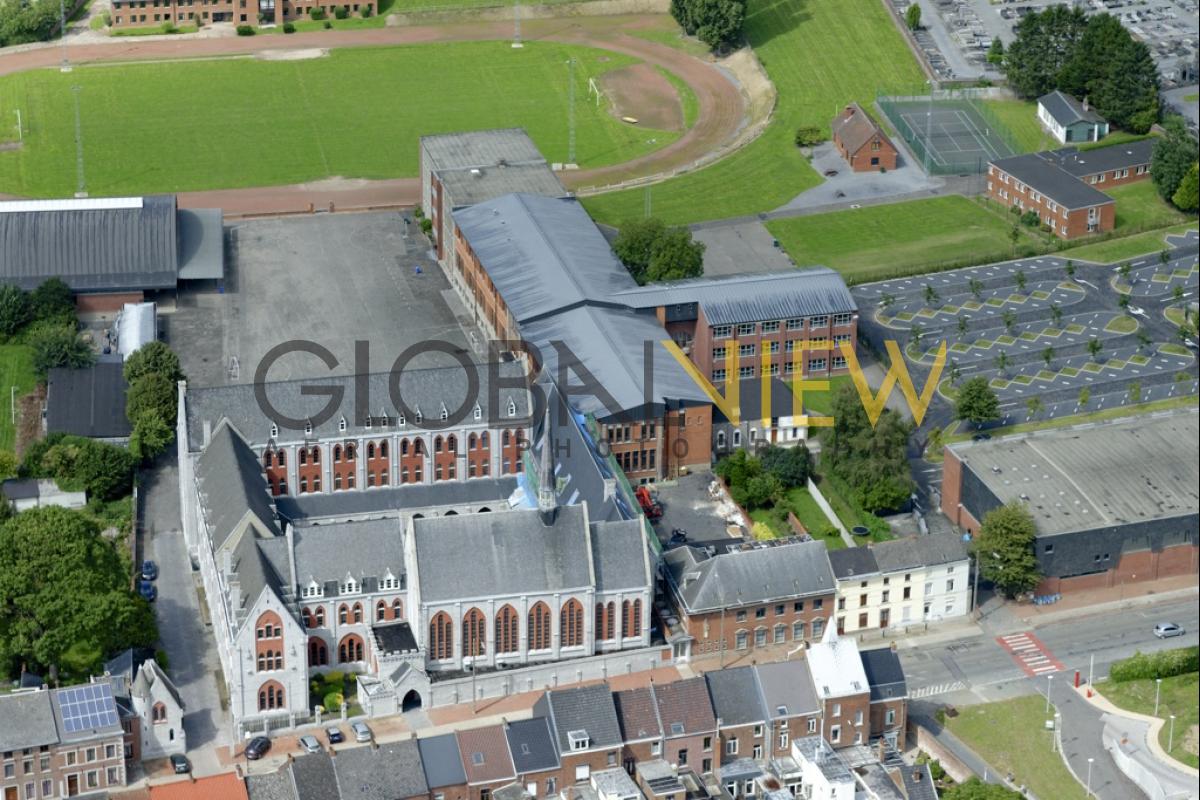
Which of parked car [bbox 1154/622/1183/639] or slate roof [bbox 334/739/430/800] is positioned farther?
parked car [bbox 1154/622/1183/639]

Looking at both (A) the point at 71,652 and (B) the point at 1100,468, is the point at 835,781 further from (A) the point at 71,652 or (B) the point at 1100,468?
(A) the point at 71,652

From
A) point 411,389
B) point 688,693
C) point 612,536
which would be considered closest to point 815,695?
point 688,693

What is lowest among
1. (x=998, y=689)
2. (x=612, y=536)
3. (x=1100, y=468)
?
(x=998, y=689)

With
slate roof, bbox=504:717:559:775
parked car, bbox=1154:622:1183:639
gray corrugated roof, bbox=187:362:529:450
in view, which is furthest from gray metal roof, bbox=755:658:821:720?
gray corrugated roof, bbox=187:362:529:450

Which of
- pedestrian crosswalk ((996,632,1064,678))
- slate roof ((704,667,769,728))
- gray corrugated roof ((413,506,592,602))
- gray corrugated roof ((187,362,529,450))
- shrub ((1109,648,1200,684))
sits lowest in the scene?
pedestrian crosswalk ((996,632,1064,678))

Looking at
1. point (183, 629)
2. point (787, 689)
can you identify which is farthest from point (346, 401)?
point (787, 689)

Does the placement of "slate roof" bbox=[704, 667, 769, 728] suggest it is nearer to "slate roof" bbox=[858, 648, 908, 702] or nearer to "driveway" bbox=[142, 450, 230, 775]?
"slate roof" bbox=[858, 648, 908, 702]
